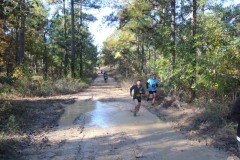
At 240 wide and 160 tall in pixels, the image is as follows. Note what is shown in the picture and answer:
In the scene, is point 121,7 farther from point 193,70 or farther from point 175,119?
point 175,119

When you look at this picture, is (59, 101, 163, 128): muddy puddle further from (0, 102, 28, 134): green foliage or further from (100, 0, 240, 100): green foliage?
(100, 0, 240, 100): green foliage

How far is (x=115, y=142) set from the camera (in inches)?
351

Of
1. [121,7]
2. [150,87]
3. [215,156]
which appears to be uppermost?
[121,7]

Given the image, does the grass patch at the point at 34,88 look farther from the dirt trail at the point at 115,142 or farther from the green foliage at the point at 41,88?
the dirt trail at the point at 115,142

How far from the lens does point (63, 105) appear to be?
55.6ft

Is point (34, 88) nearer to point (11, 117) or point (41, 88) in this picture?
point (41, 88)

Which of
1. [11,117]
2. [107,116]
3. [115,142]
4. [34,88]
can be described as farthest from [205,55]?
[34,88]

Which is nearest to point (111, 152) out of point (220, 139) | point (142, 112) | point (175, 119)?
point (220, 139)

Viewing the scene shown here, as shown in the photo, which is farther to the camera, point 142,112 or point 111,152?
point 142,112

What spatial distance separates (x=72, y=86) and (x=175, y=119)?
14692 millimetres

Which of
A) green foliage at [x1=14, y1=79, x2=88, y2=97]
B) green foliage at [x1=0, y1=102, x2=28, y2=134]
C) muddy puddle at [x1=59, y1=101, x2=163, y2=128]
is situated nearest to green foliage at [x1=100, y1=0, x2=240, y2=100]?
muddy puddle at [x1=59, y1=101, x2=163, y2=128]

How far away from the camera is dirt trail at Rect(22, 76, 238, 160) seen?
7.56 metres

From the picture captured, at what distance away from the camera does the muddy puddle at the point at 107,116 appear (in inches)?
469

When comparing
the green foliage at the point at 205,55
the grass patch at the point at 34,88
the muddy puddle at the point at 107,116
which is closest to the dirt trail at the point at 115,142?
the muddy puddle at the point at 107,116
